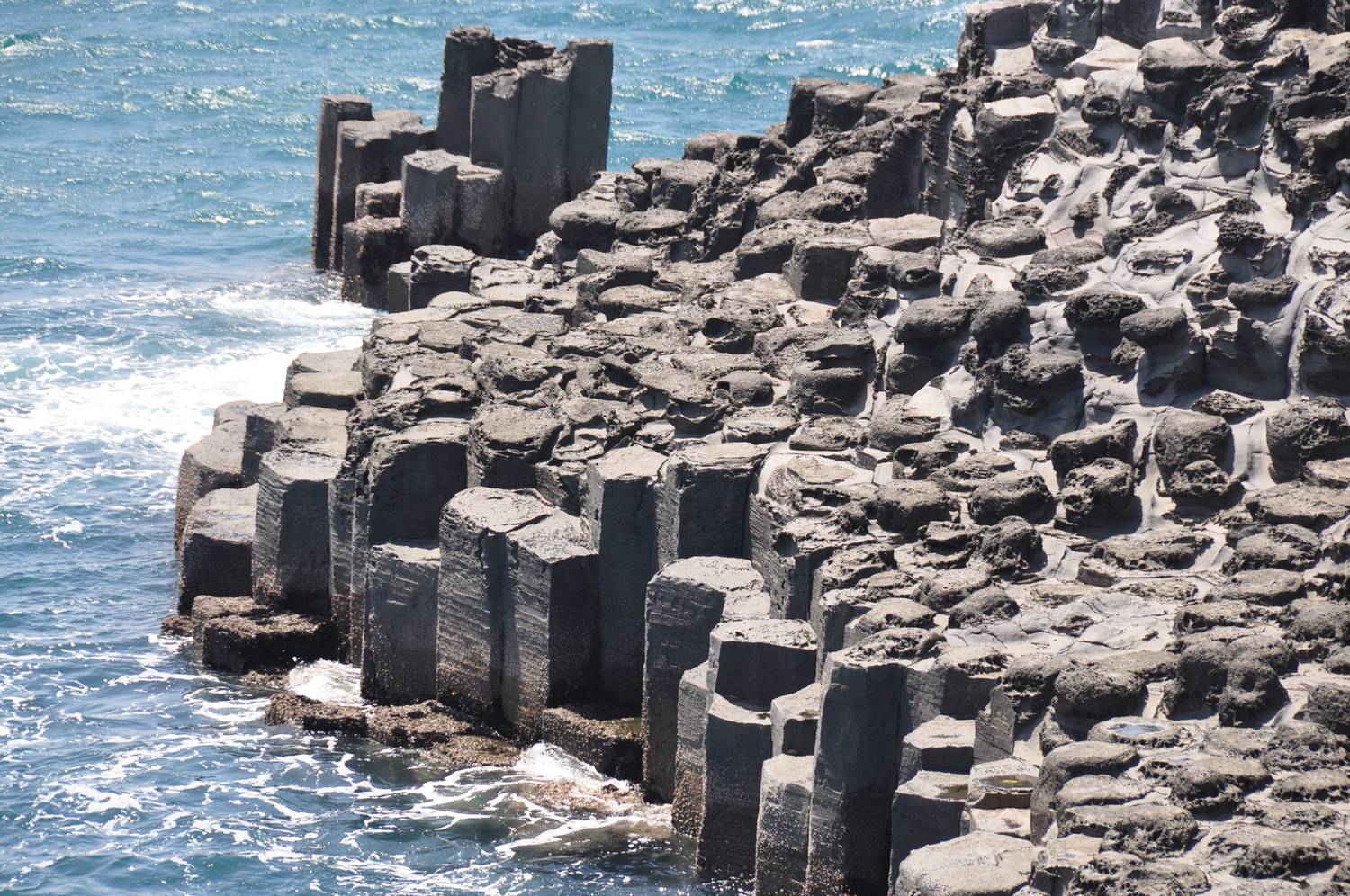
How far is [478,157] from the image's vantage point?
34062 mm

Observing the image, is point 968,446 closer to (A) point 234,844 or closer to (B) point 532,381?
(B) point 532,381

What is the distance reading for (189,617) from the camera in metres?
23.4

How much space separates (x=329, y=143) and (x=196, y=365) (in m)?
5.55

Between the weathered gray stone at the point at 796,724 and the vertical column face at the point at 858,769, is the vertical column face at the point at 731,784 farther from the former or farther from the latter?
the vertical column face at the point at 858,769

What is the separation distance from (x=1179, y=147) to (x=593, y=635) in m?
7.36

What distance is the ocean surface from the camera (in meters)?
18.5

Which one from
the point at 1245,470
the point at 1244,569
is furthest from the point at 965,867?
the point at 1245,470

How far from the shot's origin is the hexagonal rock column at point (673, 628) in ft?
60.1

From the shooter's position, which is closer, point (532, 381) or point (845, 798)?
point (845, 798)

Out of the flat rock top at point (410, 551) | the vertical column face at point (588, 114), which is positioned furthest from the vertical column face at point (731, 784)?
the vertical column face at point (588, 114)

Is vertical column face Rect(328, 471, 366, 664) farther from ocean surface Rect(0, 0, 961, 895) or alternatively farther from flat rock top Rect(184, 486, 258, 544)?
flat rock top Rect(184, 486, 258, 544)

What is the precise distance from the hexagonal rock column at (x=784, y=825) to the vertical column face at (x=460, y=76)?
20.2 meters

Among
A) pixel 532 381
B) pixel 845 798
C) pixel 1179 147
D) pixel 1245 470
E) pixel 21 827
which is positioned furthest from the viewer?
pixel 532 381

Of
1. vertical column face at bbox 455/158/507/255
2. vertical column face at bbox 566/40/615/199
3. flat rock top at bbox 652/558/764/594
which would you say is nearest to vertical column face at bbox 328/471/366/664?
flat rock top at bbox 652/558/764/594
